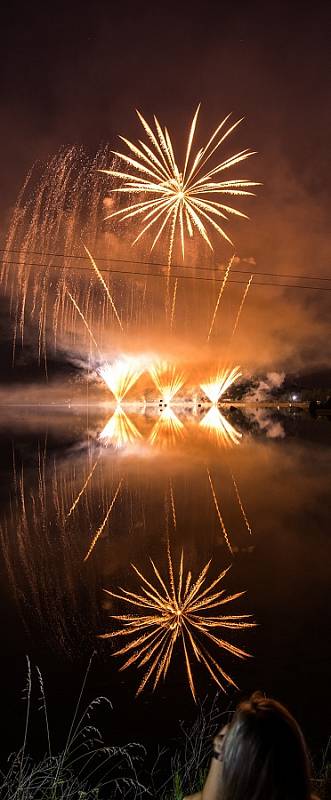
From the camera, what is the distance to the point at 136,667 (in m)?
6.48

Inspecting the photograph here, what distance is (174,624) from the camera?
7664 millimetres

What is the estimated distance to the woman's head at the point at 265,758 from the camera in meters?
1.70

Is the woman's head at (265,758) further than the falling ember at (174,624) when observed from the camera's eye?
No

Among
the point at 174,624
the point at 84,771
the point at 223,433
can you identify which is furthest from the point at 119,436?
the point at 84,771

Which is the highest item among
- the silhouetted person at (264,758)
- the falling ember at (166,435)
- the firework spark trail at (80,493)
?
the falling ember at (166,435)

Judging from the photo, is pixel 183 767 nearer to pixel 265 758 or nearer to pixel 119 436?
pixel 265 758

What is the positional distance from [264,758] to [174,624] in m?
6.31

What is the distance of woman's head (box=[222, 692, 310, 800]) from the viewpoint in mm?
1701

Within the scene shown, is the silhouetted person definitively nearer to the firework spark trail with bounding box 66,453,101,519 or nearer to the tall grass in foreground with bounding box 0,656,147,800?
the tall grass in foreground with bounding box 0,656,147,800

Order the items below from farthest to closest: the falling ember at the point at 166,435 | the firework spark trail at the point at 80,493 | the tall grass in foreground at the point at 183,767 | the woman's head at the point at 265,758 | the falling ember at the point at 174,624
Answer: the falling ember at the point at 166,435 → the firework spark trail at the point at 80,493 → the falling ember at the point at 174,624 → the tall grass in foreground at the point at 183,767 → the woman's head at the point at 265,758

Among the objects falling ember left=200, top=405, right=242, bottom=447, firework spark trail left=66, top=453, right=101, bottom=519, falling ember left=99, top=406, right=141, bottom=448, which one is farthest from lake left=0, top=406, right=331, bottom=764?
falling ember left=200, top=405, right=242, bottom=447

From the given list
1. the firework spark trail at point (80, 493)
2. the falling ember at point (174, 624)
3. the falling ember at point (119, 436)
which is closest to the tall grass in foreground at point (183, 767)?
the falling ember at point (174, 624)

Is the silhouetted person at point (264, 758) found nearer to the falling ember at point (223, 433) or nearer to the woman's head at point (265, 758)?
the woman's head at point (265, 758)

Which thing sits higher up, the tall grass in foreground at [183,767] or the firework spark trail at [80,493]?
the firework spark trail at [80,493]
